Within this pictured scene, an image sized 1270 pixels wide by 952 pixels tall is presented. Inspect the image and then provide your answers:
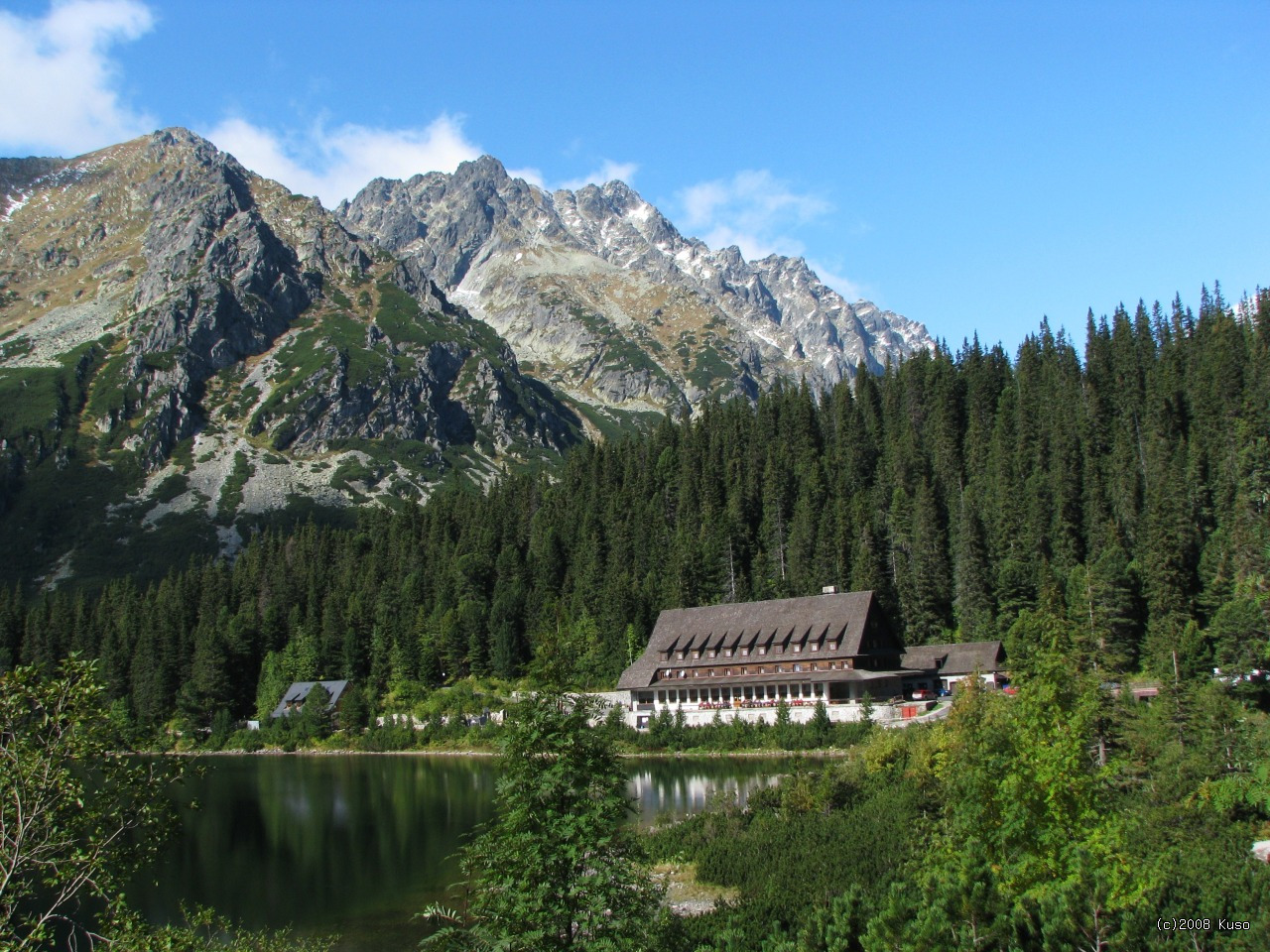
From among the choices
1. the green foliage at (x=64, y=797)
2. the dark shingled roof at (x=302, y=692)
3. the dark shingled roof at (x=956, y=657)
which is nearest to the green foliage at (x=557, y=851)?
the green foliage at (x=64, y=797)

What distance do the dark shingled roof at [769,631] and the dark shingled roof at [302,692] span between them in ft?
118

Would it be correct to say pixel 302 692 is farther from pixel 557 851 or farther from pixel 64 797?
pixel 64 797

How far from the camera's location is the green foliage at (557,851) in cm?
1930

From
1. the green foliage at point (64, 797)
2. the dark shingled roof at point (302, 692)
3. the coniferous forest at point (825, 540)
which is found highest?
the coniferous forest at point (825, 540)

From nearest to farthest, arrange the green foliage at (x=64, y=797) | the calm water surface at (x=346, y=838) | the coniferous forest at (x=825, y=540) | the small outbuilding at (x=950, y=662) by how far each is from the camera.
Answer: the green foliage at (x=64, y=797), the calm water surface at (x=346, y=838), the small outbuilding at (x=950, y=662), the coniferous forest at (x=825, y=540)

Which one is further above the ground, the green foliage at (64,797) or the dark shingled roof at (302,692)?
the green foliage at (64,797)

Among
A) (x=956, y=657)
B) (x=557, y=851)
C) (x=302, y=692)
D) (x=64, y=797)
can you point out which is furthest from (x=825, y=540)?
(x=64, y=797)

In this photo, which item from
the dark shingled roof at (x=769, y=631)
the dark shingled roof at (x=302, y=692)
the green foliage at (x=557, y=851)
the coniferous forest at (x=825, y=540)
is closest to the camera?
the green foliage at (x=557, y=851)

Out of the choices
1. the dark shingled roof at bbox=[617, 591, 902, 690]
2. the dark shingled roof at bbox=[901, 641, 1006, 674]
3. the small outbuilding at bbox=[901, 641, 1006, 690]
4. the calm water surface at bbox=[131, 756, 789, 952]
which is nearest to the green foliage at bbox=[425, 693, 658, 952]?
the calm water surface at bbox=[131, 756, 789, 952]

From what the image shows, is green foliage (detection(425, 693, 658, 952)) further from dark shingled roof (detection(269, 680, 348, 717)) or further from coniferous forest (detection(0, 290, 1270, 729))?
dark shingled roof (detection(269, 680, 348, 717))

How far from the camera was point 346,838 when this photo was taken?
5269 centimetres

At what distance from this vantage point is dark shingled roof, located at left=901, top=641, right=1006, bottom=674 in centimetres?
8588

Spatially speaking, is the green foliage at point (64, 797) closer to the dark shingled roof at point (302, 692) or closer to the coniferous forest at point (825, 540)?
the coniferous forest at point (825, 540)

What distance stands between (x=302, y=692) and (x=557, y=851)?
104 meters
